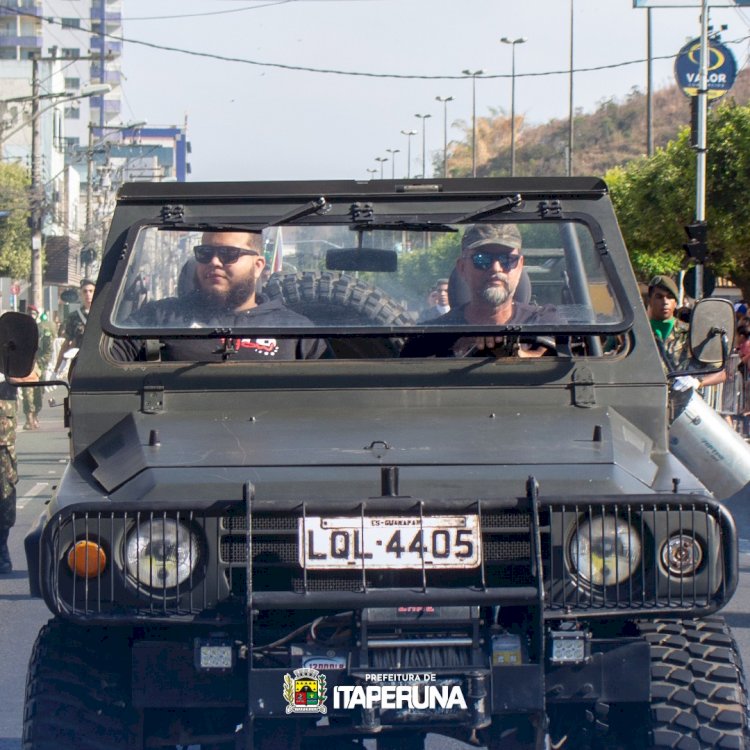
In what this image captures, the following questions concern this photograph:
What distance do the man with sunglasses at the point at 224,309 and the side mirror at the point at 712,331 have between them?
4.23 feet

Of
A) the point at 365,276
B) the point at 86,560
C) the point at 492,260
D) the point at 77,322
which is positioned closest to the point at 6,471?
the point at 77,322

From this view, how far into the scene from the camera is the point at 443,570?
3.42 m

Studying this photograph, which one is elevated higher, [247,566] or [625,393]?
[625,393]

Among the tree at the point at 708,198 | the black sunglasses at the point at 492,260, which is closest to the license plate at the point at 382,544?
the black sunglasses at the point at 492,260

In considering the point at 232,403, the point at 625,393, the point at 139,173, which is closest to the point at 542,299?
the point at 625,393

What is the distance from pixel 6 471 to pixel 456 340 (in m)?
4.90

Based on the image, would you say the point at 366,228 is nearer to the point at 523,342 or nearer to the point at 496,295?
the point at 496,295

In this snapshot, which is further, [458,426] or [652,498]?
[458,426]

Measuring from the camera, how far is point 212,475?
3.63 m

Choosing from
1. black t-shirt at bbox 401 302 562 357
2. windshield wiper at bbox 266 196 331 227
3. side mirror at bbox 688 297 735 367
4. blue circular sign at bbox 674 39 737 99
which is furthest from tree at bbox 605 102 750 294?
windshield wiper at bbox 266 196 331 227

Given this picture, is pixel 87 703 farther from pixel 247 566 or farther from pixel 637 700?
pixel 637 700

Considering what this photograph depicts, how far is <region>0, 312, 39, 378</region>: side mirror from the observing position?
4.63m

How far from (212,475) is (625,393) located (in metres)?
1.41

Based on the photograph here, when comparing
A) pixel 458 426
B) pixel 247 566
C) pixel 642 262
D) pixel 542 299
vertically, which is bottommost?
pixel 247 566
